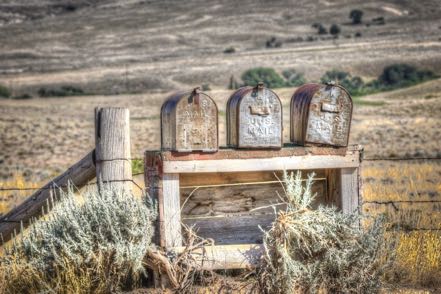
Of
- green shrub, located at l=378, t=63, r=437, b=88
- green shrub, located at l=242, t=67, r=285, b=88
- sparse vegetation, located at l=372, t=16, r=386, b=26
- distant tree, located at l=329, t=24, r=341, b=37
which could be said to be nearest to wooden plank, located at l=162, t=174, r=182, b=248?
green shrub, located at l=378, t=63, r=437, b=88

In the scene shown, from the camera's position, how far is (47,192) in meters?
5.45

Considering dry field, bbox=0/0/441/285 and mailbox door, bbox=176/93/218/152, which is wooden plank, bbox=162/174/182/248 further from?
dry field, bbox=0/0/441/285

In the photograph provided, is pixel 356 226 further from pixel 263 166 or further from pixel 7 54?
pixel 7 54

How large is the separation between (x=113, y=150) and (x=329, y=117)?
1480 millimetres

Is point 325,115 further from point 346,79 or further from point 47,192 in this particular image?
point 346,79

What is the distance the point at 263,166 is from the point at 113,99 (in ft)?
146

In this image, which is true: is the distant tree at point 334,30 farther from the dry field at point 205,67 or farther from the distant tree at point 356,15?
the distant tree at point 356,15

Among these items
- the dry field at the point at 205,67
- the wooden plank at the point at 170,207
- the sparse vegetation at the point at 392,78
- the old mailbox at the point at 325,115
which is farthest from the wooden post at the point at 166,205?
the sparse vegetation at the point at 392,78

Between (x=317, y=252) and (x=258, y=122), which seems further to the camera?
(x=258, y=122)

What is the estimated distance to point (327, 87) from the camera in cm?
541

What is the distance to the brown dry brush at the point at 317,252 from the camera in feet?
16.6

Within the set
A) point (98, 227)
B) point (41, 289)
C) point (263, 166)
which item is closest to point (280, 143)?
point (263, 166)

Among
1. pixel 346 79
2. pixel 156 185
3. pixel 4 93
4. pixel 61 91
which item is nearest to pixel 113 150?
pixel 156 185

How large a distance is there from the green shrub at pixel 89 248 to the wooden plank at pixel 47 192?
8.8 inches
